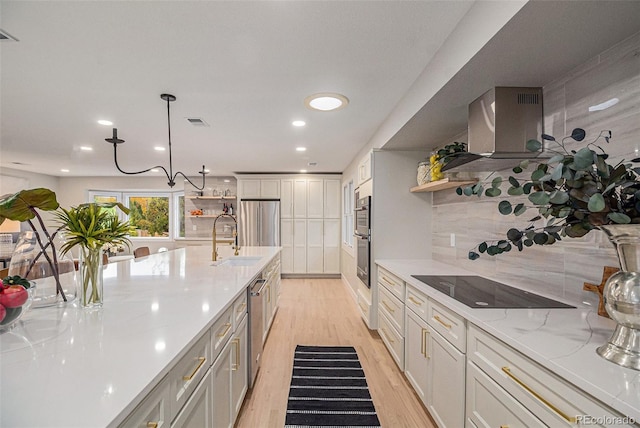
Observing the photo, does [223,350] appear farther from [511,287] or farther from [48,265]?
[511,287]

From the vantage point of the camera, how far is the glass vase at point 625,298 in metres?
0.86

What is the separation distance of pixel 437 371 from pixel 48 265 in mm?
2107

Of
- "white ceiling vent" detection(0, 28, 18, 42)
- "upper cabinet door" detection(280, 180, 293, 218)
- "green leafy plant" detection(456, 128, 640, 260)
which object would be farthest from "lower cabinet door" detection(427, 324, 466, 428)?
"upper cabinet door" detection(280, 180, 293, 218)

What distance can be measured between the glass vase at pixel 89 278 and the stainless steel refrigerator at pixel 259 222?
4989 mm

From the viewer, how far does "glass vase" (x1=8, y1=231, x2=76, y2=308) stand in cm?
129

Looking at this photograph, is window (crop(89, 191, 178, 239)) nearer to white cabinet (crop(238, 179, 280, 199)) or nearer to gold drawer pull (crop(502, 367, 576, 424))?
white cabinet (crop(238, 179, 280, 199))

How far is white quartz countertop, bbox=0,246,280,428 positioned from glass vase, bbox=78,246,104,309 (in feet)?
0.15

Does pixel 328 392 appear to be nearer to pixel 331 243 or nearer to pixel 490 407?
pixel 490 407

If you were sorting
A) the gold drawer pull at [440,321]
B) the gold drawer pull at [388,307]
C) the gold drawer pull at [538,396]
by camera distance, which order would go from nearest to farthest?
the gold drawer pull at [538,396] → the gold drawer pull at [440,321] → the gold drawer pull at [388,307]

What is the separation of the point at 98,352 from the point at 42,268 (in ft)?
2.49

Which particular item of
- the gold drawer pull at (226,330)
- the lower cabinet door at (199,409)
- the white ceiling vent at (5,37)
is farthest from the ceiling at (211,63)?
the lower cabinet door at (199,409)

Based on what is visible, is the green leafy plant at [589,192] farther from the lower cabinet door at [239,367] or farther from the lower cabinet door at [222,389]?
the lower cabinet door at [239,367]

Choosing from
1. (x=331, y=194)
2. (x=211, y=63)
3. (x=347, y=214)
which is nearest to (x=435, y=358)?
(x=211, y=63)

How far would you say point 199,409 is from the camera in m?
1.16
